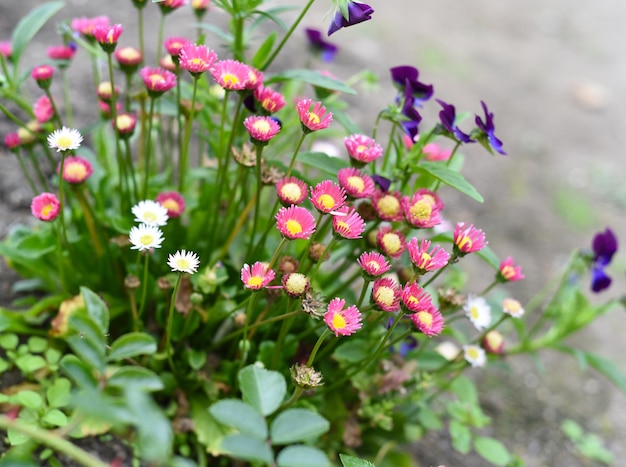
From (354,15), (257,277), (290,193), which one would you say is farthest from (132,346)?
(354,15)

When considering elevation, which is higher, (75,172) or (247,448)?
(247,448)

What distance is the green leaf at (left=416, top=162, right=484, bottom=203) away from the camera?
98 centimetres

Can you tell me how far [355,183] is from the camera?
958 mm

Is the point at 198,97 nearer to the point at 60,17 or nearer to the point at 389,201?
the point at 389,201

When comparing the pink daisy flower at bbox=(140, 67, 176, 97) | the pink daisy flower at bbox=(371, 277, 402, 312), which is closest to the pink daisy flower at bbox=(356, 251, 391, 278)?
the pink daisy flower at bbox=(371, 277, 402, 312)

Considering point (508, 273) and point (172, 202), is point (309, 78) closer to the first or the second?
point (172, 202)

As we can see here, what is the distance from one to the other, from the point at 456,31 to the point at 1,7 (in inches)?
97.6

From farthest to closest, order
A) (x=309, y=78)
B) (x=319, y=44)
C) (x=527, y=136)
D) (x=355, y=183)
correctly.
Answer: (x=527, y=136) < (x=319, y=44) < (x=309, y=78) < (x=355, y=183)

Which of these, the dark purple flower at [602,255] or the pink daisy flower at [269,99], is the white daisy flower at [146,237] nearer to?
the pink daisy flower at [269,99]

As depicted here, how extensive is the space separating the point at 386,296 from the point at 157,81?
0.53 meters

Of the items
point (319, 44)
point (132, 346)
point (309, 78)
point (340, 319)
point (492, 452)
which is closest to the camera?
point (132, 346)

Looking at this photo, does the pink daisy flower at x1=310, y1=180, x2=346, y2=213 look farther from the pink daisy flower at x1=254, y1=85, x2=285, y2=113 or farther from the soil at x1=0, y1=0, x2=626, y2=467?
the soil at x1=0, y1=0, x2=626, y2=467

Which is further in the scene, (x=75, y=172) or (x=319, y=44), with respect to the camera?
(x=319, y=44)

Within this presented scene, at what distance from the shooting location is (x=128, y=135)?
3.74 feet
